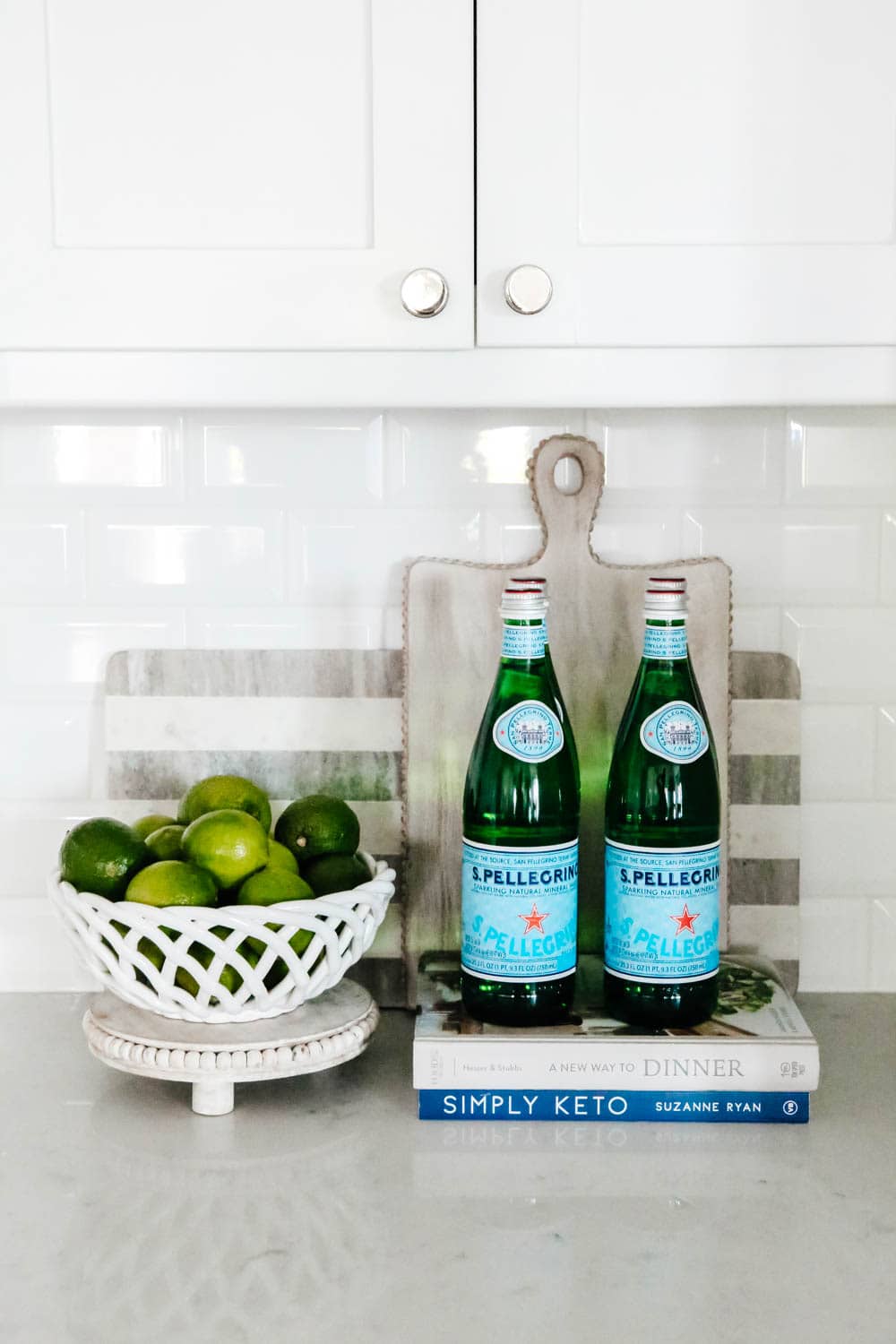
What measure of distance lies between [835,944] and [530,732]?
0.48 meters

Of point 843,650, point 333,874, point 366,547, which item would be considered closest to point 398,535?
point 366,547

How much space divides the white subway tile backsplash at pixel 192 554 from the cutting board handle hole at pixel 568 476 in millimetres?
283

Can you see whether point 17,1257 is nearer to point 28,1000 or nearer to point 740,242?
point 28,1000

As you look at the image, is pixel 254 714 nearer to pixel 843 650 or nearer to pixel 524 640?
pixel 524 640

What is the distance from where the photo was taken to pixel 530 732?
1.16 metres

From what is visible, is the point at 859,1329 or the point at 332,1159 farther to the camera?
the point at 332,1159

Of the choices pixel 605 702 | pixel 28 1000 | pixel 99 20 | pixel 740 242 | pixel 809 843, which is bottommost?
pixel 28 1000

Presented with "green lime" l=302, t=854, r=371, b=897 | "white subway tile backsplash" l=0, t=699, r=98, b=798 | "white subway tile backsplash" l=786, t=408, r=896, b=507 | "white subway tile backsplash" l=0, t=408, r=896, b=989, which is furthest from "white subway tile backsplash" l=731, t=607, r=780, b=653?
"white subway tile backsplash" l=0, t=699, r=98, b=798

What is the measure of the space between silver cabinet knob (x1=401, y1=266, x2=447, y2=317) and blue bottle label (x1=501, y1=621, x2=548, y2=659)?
0.28 meters

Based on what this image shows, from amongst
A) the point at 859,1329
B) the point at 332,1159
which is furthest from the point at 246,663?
the point at 859,1329

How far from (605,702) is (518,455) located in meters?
0.26

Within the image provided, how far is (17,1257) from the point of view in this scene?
0.90 metres

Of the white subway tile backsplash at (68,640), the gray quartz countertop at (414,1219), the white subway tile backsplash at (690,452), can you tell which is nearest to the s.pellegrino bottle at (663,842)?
the gray quartz countertop at (414,1219)

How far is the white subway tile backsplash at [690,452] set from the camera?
52.9 inches
